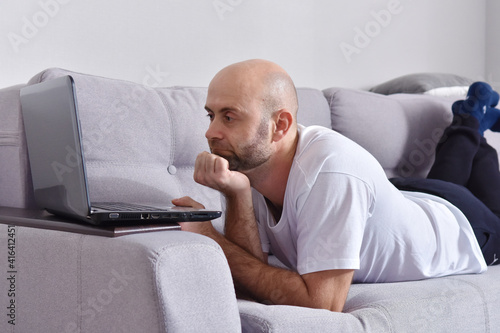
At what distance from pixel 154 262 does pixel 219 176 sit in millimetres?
393

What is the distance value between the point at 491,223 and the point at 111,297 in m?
1.23

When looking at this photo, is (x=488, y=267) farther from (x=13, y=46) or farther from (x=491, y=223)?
(x=13, y=46)

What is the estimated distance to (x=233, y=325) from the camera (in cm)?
88

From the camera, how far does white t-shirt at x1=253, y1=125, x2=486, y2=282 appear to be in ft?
3.72

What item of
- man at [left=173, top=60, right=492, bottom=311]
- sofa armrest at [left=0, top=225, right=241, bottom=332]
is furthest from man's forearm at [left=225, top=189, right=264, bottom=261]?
sofa armrest at [left=0, top=225, right=241, bottom=332]

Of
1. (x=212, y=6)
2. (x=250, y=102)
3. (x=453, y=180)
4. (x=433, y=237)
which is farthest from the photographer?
(x=212, y=6)

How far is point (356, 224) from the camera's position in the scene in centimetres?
114

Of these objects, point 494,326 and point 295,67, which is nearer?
point 494,326

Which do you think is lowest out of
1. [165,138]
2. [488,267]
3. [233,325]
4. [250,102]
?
[488,267]

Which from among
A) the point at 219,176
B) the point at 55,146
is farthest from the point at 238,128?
the point at 55,146

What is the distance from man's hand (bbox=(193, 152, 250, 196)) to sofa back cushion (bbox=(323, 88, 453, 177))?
0.84 meters

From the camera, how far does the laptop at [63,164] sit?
2.99 feet

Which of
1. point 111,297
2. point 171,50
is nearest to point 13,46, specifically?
point 171,50

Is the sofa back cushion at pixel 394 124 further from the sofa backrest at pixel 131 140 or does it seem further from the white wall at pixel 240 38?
the sofa backrest at pixel 131 140
